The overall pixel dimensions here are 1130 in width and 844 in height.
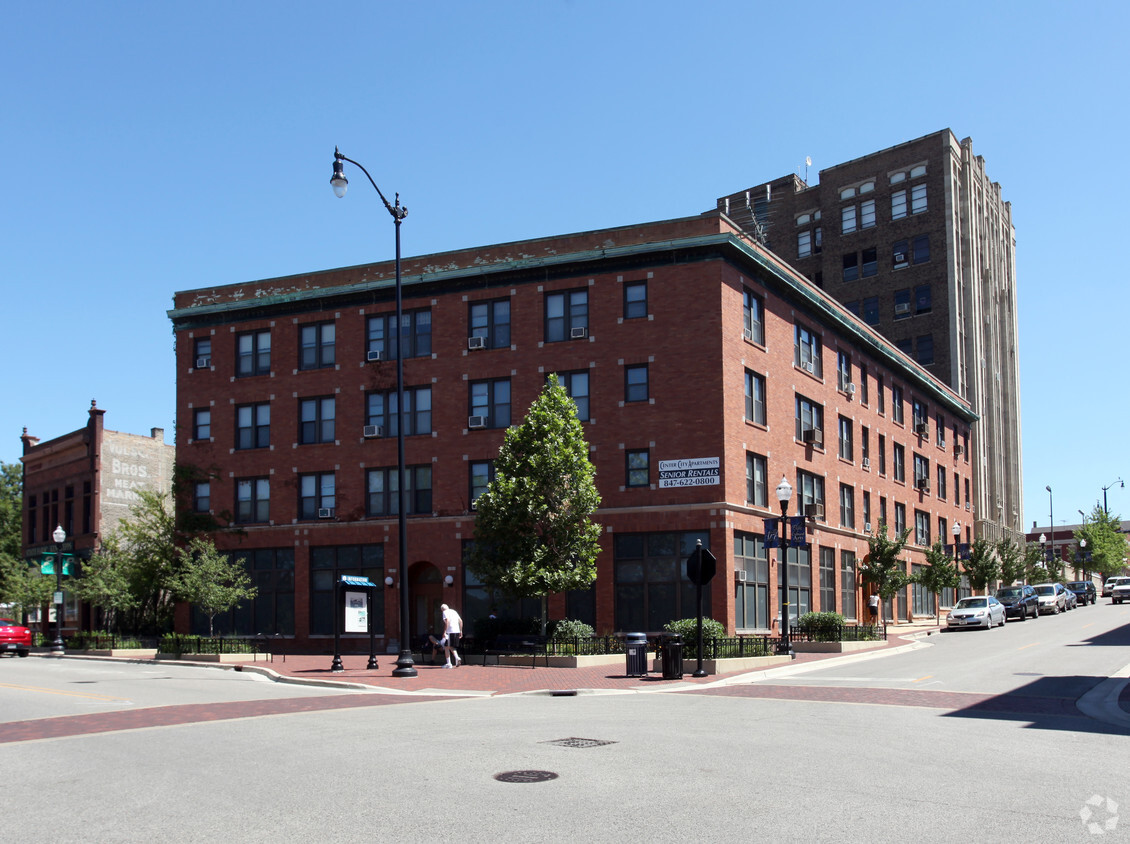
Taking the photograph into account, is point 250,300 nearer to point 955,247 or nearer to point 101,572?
point 101,572

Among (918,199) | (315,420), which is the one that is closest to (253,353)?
(315,420)

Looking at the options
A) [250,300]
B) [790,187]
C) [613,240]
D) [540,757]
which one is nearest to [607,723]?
[540,757]

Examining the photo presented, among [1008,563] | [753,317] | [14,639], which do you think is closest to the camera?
[753,317]

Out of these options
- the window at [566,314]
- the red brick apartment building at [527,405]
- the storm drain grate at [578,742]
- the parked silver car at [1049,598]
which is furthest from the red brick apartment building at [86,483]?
the parked silver car at [1049,598]

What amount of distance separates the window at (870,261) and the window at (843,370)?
30.8 meters

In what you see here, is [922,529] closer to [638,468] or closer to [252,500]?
[638,468]

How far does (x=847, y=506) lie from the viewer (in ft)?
158

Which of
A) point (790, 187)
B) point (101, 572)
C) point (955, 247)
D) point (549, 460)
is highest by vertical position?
point (790, 187)

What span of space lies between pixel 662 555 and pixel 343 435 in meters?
13.9

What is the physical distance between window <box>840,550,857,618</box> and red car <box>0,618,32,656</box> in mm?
33486

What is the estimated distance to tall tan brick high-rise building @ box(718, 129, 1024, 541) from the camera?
74062mm

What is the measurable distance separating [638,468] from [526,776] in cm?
2746

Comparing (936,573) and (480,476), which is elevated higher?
(480,476)

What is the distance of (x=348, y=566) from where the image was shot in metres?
42.1
